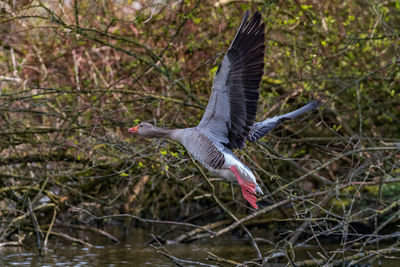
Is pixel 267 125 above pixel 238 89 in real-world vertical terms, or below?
below

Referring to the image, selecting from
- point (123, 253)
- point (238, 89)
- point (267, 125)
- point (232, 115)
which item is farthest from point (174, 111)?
point (238, 89)

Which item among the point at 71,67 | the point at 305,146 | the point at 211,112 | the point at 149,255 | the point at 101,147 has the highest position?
the point at 71,67

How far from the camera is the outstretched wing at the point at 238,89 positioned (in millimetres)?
6156

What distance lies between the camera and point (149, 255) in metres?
9.45

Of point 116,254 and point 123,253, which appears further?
point 123,253

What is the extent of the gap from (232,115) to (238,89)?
1.43 ft

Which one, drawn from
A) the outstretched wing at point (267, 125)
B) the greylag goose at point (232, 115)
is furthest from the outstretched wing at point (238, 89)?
the outstretched wing at point (267, 125)

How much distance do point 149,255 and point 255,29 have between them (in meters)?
4.78

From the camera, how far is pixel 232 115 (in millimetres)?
6836

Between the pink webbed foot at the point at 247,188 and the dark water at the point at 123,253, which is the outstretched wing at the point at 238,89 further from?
the dark water at the point at 123,253

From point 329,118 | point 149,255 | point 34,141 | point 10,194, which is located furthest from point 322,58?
point 10,194

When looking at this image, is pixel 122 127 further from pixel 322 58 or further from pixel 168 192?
pixel 322 58

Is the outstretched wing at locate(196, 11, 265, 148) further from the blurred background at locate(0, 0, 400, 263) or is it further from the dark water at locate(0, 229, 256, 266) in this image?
the dark water at locate(0, 229, 256, 266)

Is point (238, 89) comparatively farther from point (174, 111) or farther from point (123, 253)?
point (123, 253)
